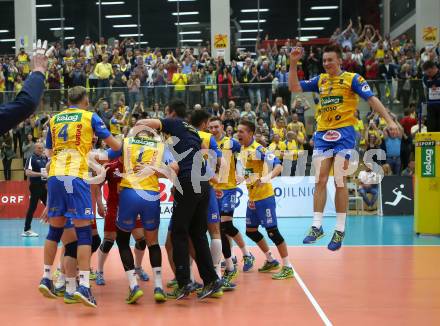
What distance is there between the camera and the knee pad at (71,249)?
23.8ft

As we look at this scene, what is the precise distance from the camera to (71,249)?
7.27 metres

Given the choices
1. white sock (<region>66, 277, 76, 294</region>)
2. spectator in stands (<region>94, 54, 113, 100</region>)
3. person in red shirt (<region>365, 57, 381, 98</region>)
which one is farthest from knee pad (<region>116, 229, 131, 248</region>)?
person in red shirt (<region>365, 57, 381, 98</region>)

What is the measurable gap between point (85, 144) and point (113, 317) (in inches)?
79.0

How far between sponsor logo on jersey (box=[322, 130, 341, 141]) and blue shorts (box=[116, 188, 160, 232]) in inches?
89.1

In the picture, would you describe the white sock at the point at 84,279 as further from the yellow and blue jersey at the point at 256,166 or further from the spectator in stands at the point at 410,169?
the spectator in stands at the point at 410,169

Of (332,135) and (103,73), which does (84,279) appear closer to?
(332,135)

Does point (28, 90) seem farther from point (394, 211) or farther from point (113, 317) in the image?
point (394, 211)

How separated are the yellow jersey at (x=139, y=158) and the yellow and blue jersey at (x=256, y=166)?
1.95 m

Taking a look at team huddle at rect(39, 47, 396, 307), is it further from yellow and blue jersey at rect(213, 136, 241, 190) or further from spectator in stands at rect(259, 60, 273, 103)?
spectator in stands at rect(259, 60, 273, 103)

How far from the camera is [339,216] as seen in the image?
24.9 ft

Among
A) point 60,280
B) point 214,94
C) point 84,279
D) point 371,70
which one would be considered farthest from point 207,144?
point 371,70

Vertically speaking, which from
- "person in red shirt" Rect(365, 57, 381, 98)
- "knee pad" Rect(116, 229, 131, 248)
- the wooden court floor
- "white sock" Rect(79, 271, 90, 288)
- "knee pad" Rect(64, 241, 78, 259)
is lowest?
the wooden court floor

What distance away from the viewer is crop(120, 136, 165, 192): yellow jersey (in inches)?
289

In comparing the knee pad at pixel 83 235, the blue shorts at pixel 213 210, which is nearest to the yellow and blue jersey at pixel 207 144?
the blue shorts at pixel 213 210
